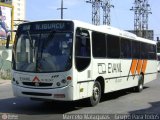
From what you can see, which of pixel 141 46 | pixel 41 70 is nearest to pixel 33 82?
pixel 41 70

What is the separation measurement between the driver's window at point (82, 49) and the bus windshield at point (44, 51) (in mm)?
345

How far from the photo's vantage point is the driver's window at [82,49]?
12.6m

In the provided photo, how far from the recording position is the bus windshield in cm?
1228

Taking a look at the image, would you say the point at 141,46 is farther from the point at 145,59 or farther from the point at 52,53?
the point at 52,53

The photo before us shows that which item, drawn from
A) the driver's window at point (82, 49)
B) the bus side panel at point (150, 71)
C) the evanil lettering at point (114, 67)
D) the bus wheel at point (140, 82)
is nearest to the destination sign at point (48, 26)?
the driver's window at point (82, 49)

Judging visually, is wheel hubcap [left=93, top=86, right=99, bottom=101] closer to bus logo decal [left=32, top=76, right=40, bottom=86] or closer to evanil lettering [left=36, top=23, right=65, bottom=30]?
bus logo decal [left=32, top=76, right=40, bottom=86]

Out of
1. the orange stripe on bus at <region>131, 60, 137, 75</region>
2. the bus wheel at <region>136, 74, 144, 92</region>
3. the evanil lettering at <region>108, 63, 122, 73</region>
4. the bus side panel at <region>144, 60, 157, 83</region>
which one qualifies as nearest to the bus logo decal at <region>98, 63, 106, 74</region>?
the evanil lettering at <region>108, 63, 122, 73</region>

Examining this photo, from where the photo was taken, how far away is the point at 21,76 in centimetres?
1271

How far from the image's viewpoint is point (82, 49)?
42.3ft

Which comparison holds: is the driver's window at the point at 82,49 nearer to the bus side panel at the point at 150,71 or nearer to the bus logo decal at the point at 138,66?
the bus logo decal at the point at 138,66

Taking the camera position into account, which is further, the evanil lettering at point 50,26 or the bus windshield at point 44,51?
the evanil lettering at point 50,26

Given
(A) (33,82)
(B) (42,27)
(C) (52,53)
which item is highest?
(B) (42,27)

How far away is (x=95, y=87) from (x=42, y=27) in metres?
2.87

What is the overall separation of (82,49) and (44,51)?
48.7 inches
